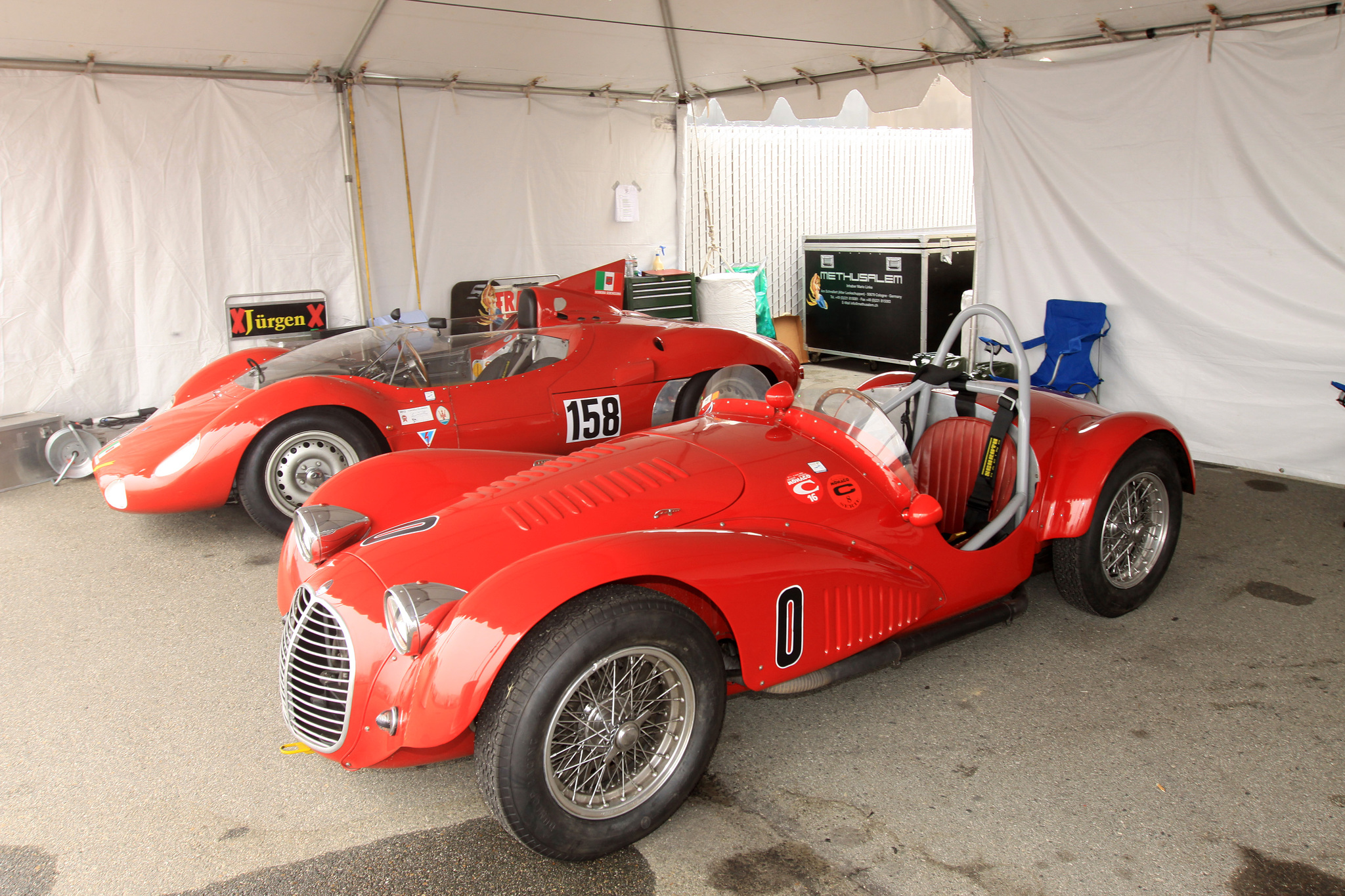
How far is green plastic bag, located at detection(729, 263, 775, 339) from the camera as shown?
382 inches

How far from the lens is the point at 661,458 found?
9.81ft

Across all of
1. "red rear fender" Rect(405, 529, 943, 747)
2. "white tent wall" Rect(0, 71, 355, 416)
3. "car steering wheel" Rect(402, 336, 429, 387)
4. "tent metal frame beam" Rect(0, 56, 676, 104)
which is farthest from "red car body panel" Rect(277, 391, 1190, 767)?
"tent metal frame beam" Rect(0, 56, 676, 104)

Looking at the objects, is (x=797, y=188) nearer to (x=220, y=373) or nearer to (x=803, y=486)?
(x=220, y=373)

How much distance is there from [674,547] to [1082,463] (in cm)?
189

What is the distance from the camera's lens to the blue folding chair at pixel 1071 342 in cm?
615

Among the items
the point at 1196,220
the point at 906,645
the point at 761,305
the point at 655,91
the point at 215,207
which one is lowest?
the point at 906,645

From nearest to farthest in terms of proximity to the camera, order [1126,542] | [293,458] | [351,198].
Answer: [1126,542] < [293,458] < [351,198]

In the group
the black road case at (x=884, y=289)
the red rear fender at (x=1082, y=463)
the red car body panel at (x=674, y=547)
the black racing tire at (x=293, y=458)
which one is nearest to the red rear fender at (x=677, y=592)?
the red car body panel at (x=674, y=547)

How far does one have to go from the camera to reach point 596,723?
2316mm

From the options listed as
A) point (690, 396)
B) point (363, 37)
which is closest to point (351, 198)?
point (363, 37)

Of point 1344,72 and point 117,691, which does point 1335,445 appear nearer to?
point 1344,72

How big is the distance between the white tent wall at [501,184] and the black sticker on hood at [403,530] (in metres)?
5.98

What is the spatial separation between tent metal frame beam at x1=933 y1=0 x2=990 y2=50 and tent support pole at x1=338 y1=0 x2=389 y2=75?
6 cm

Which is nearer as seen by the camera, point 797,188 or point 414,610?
point 414,610
